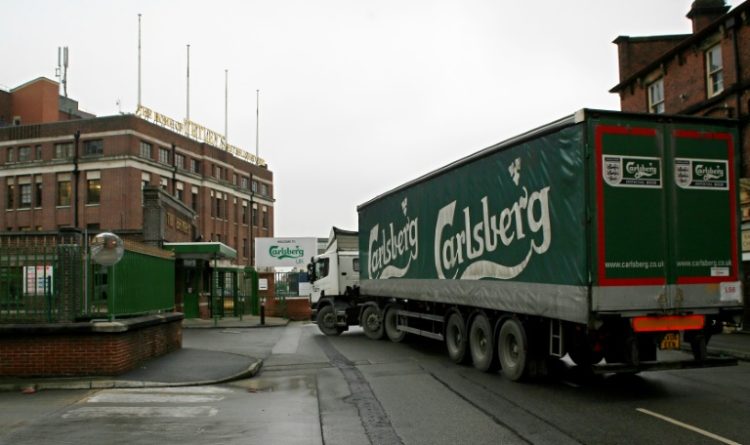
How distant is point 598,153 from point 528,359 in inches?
132

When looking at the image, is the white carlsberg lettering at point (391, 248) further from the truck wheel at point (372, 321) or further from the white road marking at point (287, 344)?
the white road marking at point (287, 344)

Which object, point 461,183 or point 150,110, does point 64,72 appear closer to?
point 150,110

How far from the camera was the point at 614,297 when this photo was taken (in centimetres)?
888

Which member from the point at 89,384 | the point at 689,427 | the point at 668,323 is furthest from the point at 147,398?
the point at 668,323

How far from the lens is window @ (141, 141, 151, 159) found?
2222 inches

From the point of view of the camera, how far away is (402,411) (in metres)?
8.74

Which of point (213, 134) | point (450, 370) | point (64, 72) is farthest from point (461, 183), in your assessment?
point (64, 72)

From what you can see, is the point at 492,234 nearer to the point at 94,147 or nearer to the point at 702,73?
the point at 702,73

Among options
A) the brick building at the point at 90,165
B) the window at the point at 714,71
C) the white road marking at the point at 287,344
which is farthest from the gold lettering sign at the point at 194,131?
the window at the point at 714,71

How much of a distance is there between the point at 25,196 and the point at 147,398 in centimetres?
5486

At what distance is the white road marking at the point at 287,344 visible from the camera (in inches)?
687

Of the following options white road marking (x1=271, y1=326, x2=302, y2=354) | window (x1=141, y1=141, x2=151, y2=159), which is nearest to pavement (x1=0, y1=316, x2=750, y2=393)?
white road marking (x1=271, y1=326, x2=302, y2=354)

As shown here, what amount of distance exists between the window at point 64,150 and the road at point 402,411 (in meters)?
50.5

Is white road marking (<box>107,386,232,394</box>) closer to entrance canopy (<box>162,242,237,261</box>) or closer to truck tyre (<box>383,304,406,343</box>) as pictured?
truck tyre (<box>383,304,406,343</box>)
